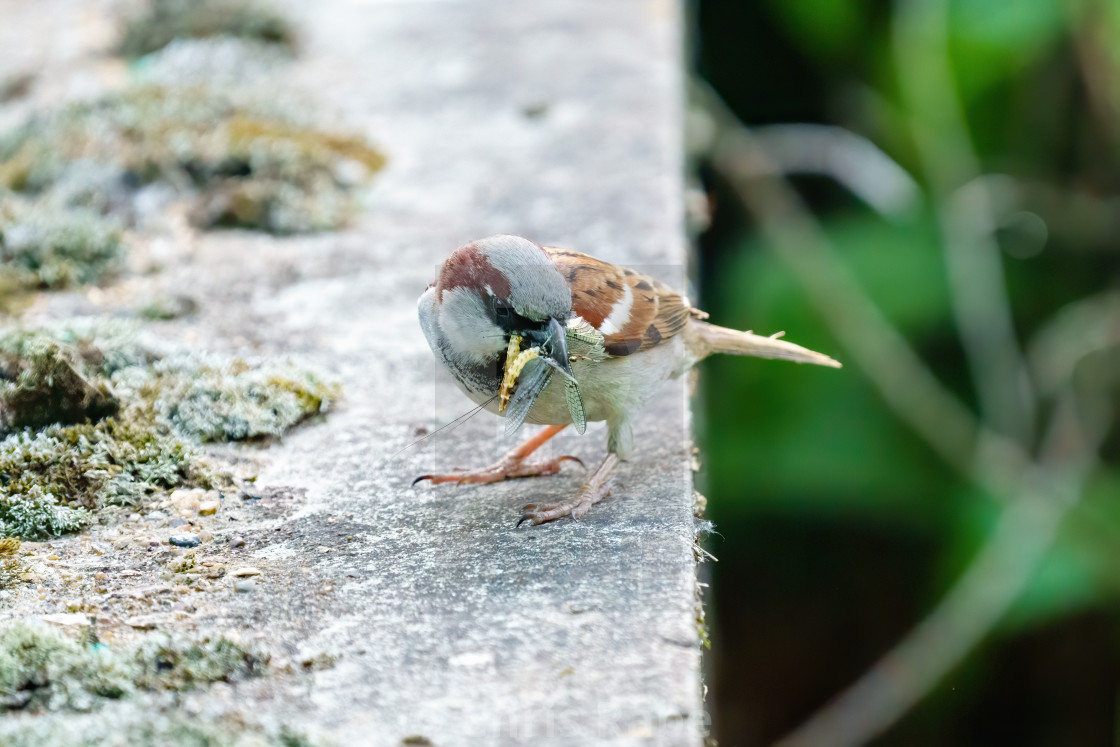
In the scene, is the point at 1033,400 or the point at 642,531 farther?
the point at 1033,400

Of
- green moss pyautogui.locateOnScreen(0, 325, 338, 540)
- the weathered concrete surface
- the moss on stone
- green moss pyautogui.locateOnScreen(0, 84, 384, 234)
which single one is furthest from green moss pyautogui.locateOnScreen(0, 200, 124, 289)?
the moss on stone

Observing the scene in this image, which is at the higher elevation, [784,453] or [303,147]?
[303,147]

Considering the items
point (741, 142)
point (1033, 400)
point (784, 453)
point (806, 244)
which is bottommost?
point (784, 453)

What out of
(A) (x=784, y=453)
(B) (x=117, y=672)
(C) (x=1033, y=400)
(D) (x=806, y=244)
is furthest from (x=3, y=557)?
(C) (x=1033, y=400)

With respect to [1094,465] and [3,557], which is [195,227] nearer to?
[3,557]

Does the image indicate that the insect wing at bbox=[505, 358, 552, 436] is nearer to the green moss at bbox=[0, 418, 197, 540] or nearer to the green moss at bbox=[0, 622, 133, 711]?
the green moss at bbox=[0, 418, 197, 540]

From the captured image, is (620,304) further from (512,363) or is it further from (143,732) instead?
(143,732)

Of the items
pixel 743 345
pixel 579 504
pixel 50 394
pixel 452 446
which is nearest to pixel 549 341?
pixel 579 504
